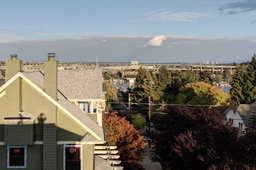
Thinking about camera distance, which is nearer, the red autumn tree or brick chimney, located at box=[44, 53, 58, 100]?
brick chimney, located at box=[44, 53, 58, 100]

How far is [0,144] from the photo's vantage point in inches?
688

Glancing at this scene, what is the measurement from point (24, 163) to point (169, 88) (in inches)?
2635

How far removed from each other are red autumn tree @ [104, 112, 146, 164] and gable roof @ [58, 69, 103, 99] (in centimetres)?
734

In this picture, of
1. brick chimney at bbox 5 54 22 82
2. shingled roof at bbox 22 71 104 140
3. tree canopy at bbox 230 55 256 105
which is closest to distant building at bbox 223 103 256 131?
tree canopy at bbox 230 55 256 105

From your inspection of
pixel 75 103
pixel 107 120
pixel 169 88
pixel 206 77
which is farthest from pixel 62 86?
pixel 206 77

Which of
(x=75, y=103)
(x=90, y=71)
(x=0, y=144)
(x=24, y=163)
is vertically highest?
(x=90, y=71)

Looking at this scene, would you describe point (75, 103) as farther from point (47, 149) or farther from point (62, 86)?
point (47, 149)

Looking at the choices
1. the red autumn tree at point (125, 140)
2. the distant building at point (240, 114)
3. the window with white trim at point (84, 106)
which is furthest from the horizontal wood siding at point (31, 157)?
the distant building at point (240, 114)

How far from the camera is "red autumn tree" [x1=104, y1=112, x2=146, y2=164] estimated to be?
2922 cm

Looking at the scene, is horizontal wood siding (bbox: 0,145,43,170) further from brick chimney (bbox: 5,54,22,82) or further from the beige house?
brick chimney (bbox: 5,54,22,82)

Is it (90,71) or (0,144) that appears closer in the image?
(0,144)

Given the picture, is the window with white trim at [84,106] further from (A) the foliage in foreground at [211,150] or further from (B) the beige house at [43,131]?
(A) the foliage in foreground at [211,150]

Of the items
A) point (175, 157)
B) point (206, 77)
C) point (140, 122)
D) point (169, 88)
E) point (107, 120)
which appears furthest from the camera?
point (206, 77)

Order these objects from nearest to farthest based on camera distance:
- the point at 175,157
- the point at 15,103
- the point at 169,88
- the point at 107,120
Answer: the point at 15,103 < the point at 175,157 < the point at 107,120 < the point at 169,88
